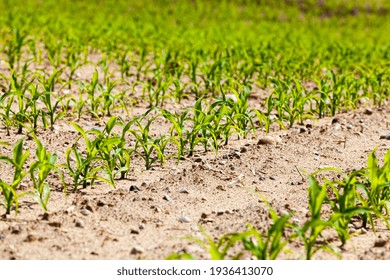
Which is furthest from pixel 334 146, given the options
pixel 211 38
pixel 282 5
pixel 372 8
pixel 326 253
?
pixel 372 8

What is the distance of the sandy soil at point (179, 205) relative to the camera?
3.31 m

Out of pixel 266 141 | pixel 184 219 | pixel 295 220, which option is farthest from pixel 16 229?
pixel 266 141

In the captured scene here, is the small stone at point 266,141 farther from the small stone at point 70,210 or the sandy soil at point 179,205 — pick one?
the small stone at point 70,210

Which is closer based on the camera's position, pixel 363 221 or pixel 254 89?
pixel 363 221

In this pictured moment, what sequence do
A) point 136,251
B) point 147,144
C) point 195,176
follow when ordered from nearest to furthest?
1. point 136,251
2. point 195,176
3. point 147,144

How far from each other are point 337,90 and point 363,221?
10.3 ft

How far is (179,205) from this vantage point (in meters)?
3.92

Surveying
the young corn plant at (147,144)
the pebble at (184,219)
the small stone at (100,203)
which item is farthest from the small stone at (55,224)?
the young corn plant at (147,144)

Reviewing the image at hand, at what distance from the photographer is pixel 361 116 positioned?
656 cm

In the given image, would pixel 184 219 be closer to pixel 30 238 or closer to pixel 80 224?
pixel 80 224

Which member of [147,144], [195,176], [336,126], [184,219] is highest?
[336,126]

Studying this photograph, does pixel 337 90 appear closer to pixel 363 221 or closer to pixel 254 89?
pixel 254 89

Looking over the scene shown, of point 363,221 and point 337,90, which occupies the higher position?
point 337,90

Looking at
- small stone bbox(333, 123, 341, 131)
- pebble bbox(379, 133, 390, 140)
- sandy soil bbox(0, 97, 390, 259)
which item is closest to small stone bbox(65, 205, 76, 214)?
sandy soil bbox(0, 97, 390, 259)
